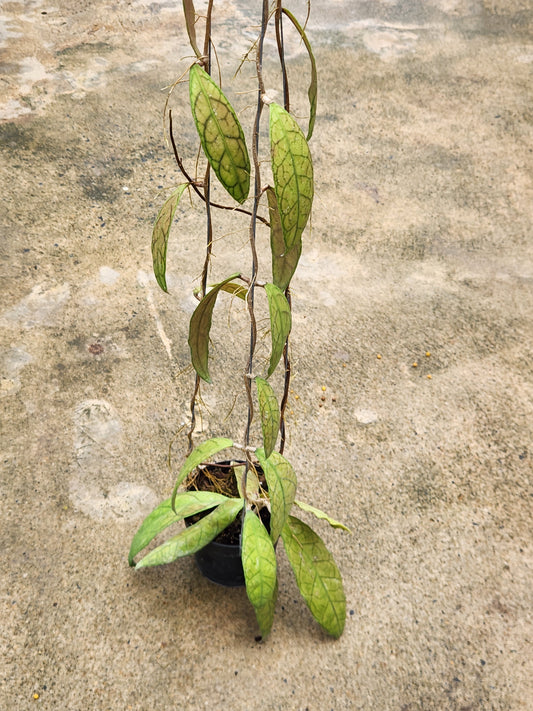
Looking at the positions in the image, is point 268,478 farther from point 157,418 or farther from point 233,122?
point 157,418

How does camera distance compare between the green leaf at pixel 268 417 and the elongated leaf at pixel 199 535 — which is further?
the elongated leaf at pixel 199 535

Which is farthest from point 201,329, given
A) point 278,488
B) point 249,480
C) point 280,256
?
point 249,480

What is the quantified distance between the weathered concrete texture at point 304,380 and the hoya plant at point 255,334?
18 centimetres

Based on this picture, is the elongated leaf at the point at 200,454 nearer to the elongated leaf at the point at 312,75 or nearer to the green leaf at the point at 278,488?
the green leaf at the point at 278,488

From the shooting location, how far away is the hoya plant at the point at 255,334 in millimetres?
1019

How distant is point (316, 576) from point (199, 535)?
0.28m

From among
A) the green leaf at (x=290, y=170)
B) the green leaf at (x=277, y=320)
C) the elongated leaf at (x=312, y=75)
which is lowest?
the green leaf at (x=277, y=320)

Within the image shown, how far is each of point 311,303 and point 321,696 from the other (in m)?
1.37

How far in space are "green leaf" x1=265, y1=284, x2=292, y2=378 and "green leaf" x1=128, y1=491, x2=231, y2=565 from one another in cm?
48

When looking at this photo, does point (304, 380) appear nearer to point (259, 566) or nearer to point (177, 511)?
point (177, 511)

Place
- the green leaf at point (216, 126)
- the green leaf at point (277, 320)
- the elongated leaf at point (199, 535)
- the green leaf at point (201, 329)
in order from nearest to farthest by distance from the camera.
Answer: the green leaf at point (216, 126) → the green leaf at point (277, 320) → the green leaf at point (201, 329) → the elongated leaf at point (199, 535)

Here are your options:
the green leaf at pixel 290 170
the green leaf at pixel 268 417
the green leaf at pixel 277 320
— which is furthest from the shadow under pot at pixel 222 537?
the green leaf at pixel 290 170

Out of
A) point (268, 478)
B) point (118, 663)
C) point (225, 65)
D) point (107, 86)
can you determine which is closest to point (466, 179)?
point (225, 65)

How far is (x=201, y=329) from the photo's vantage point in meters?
1.28
